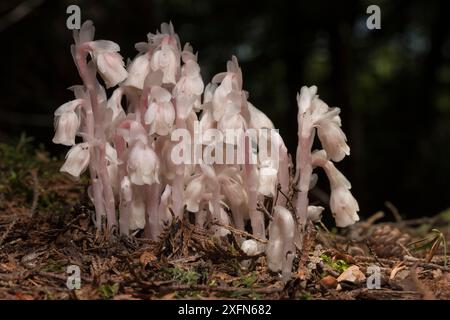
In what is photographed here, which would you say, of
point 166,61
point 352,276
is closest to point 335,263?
point 352,276

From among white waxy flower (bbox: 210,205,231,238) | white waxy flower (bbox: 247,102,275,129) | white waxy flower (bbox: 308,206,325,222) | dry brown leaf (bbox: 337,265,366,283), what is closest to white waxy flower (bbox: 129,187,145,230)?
white waxy flower (bbox: 210,205,231,238)

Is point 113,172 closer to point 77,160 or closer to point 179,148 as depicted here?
point 77,160

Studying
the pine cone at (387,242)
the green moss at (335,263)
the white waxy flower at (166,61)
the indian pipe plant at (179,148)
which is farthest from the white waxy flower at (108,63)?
the pine cone at (387,242)

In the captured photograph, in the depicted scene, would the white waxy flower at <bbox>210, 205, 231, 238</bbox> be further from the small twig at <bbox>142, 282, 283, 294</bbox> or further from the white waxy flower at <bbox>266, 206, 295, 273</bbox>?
the small twig at <bbox>142, 282, 283, 294</bbox>

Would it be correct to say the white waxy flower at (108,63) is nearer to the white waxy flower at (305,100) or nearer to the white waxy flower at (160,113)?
the white waxy flower at (160,113)

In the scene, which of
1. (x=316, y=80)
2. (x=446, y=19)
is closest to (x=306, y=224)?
(x=446, y=19)

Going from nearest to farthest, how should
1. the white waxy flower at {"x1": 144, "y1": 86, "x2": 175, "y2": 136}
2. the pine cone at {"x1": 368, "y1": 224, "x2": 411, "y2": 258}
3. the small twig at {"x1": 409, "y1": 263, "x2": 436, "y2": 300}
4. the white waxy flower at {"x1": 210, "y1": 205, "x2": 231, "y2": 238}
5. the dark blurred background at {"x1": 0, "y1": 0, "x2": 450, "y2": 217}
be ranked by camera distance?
the small twig at {"x1": 409, "y1": 263, "x2": 436, "y2": 300} → the white waxy flower at {"x1": 144, "y1": 86, "x2": 175, "y2": 136} → the white waxy flower at {"x1": 210, "y1": 205, "x2": 231, "y2": 238} → the pine cone at {"x1": 368, "y1": 224, "x2": 411, "y2": 258} → the dark blurred background at {"x1": 0, "y1": 0, "x2": 450, "y2": 217}
